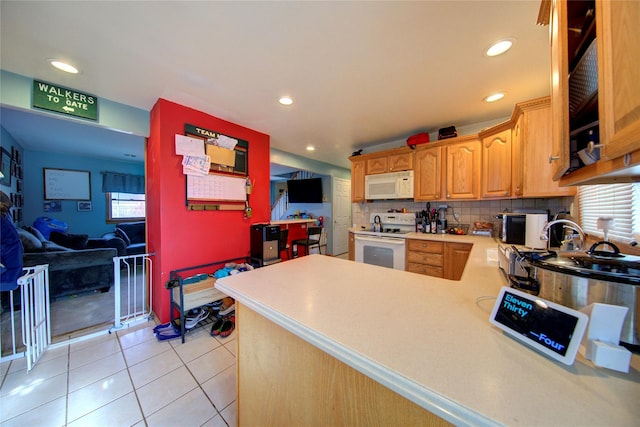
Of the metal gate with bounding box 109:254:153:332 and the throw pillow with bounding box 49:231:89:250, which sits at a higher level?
the throw pillow with bounding box 49:231:89:250

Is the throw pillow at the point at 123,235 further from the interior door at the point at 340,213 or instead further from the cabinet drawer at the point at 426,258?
the cabinet drawer at the point at 426,258

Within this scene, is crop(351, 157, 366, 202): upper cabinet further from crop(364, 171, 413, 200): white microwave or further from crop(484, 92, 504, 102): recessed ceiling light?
crop(484, 92, 504, 102): recessed ceiling light

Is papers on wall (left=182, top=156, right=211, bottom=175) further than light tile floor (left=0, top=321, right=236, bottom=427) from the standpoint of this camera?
Yes

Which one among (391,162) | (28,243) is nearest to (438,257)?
(391,162)

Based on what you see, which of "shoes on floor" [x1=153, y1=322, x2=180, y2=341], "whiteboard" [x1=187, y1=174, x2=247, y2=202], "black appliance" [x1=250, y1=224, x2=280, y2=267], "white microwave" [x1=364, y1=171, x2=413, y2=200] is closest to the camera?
"shoes on floor" [x1=153, y1=322, x2=180, y2=341]

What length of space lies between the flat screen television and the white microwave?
2012mm

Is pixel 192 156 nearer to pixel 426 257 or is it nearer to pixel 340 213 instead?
pixel 426 257

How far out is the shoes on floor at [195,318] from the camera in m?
2.16

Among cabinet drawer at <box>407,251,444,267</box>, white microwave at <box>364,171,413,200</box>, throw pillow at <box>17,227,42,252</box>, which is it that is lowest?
cabinet drawer at <box>407,251,444,267</box>

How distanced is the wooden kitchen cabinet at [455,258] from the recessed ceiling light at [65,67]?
391 cm

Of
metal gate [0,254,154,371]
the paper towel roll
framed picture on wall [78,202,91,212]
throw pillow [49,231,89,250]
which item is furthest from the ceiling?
framed picture on wall [78,202,91,212]

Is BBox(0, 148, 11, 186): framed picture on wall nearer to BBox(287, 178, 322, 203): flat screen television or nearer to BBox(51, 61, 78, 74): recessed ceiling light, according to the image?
BBox(51, 61, 78, 74): recessed ceiling light

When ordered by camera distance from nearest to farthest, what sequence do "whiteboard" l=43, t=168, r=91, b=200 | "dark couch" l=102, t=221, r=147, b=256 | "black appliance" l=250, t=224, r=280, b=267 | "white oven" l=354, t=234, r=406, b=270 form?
"black appliance" l=250, t=224, r=280, b=267, "white oven" l=354, t=234, r=406, b=270, "dark couch" l=102, t=221, r=147, b=256, "whiteboard" l=43, t=168, r=91, b=200

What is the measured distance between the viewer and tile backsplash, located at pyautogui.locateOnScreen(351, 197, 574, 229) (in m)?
2.41
